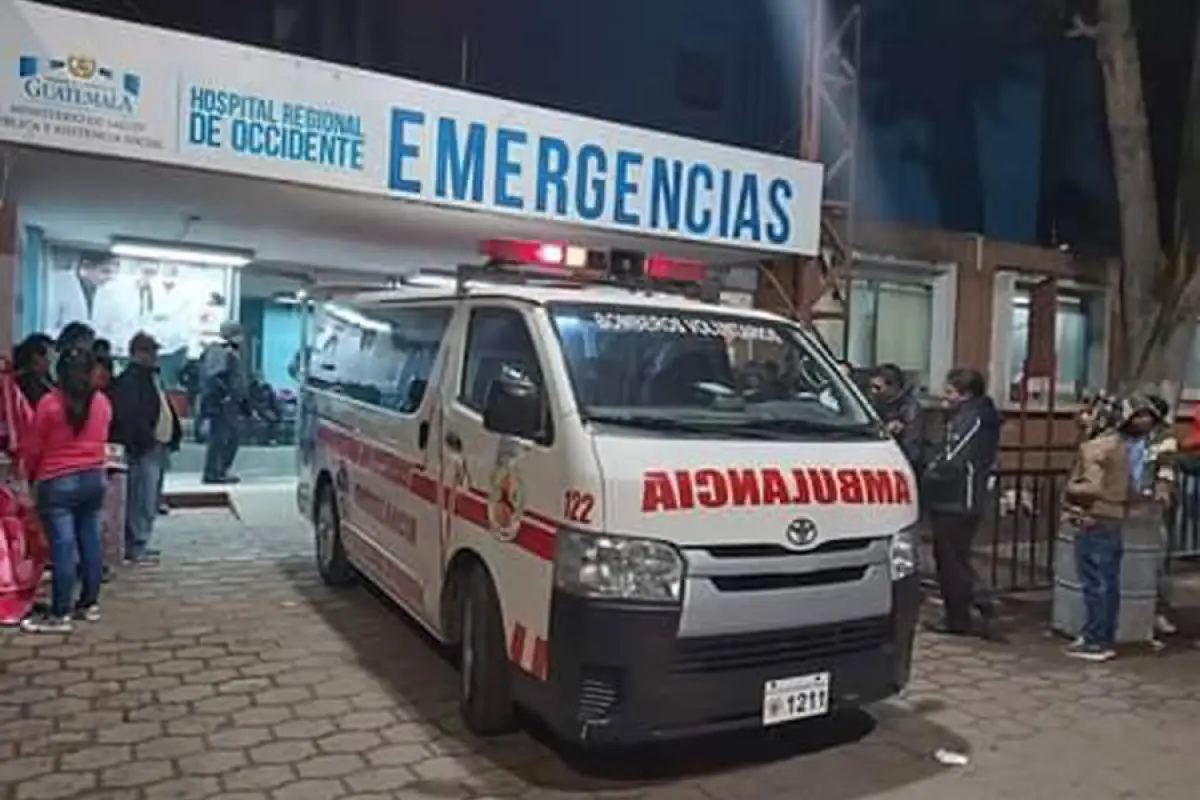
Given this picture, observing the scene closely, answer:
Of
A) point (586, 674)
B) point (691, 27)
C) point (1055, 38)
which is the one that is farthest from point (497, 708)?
point (1055, 38)

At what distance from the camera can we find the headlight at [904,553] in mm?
4535

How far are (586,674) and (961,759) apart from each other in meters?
2.00

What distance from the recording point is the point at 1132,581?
→ 6.93m

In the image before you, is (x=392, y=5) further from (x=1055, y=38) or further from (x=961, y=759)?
(x=961, y=759)

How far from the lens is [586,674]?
394 centimetres

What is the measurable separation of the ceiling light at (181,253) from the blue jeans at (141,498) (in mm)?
4503

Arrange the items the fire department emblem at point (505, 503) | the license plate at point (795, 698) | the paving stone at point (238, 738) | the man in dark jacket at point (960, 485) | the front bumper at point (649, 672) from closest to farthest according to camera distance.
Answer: the front bumper at point (649, 672), the license plate at point (795, 698), the fire department emblem at point (505, 503), the paving stone at point (238, 738), the man in dark jacket at point (960, 485)

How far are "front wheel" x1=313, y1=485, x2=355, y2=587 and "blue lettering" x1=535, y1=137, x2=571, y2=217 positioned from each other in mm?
2916

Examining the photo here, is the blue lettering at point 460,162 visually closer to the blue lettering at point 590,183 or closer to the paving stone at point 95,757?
the blue lettering at point 590,183

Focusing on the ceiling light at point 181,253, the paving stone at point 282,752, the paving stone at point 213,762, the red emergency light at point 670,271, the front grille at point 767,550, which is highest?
the ceiling light at point 181,253

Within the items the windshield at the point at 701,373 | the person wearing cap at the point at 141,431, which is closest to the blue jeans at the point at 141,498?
the person wearing cap at the point at 141,431

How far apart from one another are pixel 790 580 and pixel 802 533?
196 mm

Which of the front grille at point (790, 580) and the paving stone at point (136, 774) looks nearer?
the front grille at point (790, 580)

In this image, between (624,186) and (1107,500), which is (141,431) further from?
(1107,500)
